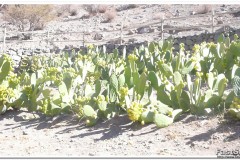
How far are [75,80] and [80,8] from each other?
28.6 meters

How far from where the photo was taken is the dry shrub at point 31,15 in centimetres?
2709

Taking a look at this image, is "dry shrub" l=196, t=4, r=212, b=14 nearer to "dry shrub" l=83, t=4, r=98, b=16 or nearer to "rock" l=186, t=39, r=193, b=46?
"dry shrub" l=83, t=4, r=98, b=16

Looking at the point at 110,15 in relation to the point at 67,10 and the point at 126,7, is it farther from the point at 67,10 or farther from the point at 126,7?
the point at 67,10

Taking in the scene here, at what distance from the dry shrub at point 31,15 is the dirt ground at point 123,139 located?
74.0ft

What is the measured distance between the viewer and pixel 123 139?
436cm

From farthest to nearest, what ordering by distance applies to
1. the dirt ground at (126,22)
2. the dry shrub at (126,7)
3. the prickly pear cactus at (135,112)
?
the dry shrub at (126,7)
the dirt ground at (126,22)
the prickly pear cactus at (135,112)

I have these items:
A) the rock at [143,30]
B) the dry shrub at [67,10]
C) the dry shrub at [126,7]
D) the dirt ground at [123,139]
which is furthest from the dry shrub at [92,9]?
the dirt ground at [123,139]

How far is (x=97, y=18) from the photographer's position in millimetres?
29734

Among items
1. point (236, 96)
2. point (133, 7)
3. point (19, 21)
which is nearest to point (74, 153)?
point (236, 96)

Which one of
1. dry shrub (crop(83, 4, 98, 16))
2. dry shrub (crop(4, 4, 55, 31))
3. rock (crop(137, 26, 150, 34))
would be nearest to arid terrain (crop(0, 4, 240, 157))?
rock (crop(137, 26, 150, 34))

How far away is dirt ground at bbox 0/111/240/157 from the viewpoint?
12.9ft

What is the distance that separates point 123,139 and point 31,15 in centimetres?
2393

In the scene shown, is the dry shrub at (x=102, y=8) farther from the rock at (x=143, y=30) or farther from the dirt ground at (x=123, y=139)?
the dirt ground at (x=123, y=139)

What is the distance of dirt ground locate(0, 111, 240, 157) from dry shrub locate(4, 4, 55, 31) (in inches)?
888
